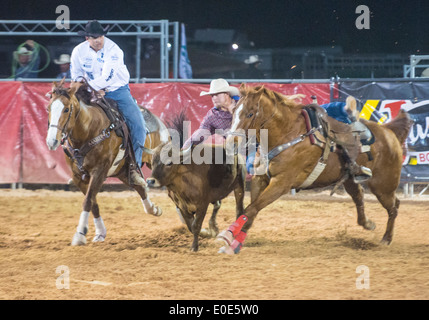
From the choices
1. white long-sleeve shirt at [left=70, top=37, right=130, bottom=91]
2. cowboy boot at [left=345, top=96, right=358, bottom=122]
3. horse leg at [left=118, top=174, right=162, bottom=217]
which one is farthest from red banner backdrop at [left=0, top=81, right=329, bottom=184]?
cowboy boot at [left=345, top=96, right=358, bottom=122]

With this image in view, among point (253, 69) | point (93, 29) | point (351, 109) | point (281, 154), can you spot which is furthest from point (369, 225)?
point (253, 69)

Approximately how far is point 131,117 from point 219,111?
3.91 ft

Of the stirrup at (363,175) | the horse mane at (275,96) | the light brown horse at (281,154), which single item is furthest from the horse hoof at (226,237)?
the stirrup at (363,175)

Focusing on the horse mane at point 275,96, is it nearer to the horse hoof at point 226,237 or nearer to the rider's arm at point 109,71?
the horse hoof at point 226,237

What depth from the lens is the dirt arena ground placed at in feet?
14.2

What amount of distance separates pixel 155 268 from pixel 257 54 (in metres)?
16.7

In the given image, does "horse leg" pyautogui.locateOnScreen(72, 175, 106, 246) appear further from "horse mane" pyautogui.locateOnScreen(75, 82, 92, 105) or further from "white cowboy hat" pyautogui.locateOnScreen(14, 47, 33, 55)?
"white cowboy hat" pyautogui.locateOnScreen(14, 47, 33, 55)

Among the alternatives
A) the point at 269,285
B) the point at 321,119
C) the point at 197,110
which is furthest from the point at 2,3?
the point at 269,285

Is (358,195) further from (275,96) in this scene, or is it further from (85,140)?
(85,140)

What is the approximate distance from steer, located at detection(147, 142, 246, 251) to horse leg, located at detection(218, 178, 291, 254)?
612 millimetres

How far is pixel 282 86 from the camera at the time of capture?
10.5 metres

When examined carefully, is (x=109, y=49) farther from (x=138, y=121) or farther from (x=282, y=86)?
(x=282, y=86)

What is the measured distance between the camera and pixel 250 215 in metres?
5.41

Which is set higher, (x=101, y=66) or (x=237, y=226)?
(x=101, y=66)
